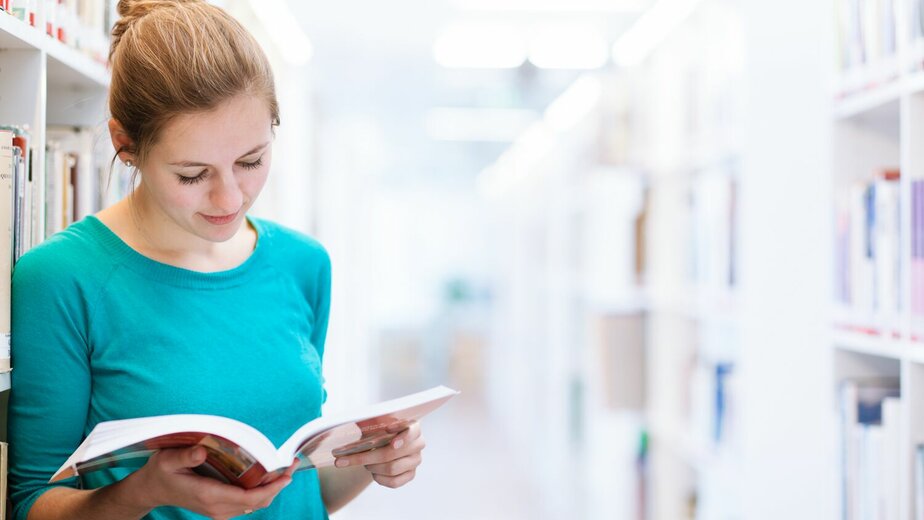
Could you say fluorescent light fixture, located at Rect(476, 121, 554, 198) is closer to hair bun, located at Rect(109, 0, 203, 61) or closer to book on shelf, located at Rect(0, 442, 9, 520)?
A: hair bun, located at Rect(109, 0, 203, 61)

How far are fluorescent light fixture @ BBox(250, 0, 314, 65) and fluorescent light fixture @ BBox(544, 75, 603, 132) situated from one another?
1.47 metres

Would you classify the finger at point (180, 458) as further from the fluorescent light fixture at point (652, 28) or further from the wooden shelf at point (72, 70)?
the fluorescent light fixture at point (652, 28)

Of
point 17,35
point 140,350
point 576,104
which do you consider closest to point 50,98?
point 17,35

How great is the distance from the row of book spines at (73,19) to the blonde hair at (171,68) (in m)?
0.15

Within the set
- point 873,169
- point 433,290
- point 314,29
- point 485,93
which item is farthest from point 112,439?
point 433,290

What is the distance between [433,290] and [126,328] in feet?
40.7

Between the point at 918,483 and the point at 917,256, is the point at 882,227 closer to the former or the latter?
the point at 917,256

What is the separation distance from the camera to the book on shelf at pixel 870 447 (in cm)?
152

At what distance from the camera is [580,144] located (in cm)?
408

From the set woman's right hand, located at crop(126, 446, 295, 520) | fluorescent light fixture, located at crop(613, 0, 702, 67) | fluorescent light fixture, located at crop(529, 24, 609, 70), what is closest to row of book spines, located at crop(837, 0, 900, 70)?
fluorescent light fixture, located at crop(613, 0, 702, 67)

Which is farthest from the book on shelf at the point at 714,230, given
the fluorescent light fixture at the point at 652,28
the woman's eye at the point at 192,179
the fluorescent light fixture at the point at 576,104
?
the woman's eye at the point at 192,179

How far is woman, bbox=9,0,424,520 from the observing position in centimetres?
99

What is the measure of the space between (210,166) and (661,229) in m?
2.13

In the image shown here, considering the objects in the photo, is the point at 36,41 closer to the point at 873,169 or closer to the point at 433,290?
the point at 873,169
